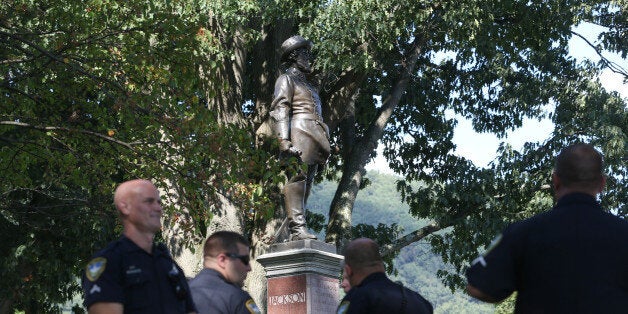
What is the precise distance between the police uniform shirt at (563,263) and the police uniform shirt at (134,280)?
151 cm

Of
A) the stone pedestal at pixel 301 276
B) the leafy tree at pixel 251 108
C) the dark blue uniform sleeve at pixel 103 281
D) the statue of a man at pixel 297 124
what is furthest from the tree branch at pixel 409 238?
the dark blue uniform sleeve at pixel 103 281

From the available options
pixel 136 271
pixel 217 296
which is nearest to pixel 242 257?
pixel 217 296

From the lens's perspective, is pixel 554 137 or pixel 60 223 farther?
→ pixel 554 137

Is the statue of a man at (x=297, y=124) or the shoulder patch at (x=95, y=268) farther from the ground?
the statue of a man at (x=297, y=124)

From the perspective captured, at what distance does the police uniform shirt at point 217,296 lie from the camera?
5.81 metres

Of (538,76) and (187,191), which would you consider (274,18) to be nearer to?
(187,191)

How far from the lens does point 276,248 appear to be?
13008 mm

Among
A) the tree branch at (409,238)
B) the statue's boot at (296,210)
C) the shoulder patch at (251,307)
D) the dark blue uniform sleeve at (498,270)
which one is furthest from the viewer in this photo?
the tree branch at (409,238)

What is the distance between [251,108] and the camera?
78.9 feet

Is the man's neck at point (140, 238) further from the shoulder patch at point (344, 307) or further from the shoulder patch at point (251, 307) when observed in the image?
the shoulder patch at point (344, 307)

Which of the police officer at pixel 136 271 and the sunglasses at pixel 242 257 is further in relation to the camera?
the sunglasses at pixel 242 257

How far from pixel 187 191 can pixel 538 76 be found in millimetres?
13568

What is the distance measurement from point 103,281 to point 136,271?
0.18m

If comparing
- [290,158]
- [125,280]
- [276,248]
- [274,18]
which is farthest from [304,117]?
[125,280]
